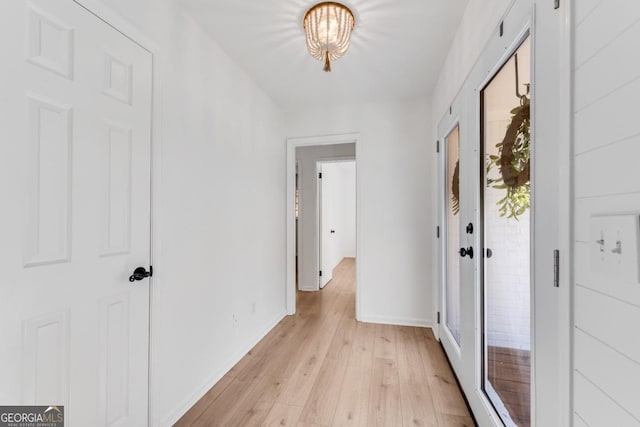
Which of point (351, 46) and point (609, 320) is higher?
point (351, 46)

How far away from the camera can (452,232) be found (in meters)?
2.32

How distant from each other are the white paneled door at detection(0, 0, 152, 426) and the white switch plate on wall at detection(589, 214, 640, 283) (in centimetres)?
172

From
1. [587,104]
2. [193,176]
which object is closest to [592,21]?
[587,104]

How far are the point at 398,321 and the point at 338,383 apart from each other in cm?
135

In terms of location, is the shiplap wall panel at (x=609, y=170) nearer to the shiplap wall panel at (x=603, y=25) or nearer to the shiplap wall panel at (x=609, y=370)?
the shiplap wall panel at (x=603, y=25)

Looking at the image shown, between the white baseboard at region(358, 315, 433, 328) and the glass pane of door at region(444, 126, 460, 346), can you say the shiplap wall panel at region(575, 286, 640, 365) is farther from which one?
the white baseboard at region(358, 315, 433, 328)

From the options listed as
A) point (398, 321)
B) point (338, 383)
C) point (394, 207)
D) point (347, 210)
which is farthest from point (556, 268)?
point (347, 210)

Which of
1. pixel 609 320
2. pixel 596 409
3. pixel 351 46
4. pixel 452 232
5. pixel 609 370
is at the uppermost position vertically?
pixel 351 46

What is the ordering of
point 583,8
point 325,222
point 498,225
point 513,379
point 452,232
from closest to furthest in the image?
point 583,8 < point 513,379 < point 498,225 < point 452,232 < point 325,222

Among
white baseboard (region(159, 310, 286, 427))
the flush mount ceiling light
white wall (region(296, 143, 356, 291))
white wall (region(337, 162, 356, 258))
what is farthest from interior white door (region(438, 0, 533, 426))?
white wall (region(337, 162, 356, 258))

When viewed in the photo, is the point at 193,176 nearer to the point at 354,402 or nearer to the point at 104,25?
the point at 104,25

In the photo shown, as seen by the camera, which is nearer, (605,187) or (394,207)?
(605,187)

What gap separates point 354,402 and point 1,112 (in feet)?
7.28

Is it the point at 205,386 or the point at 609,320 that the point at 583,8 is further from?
the point at 205,386
